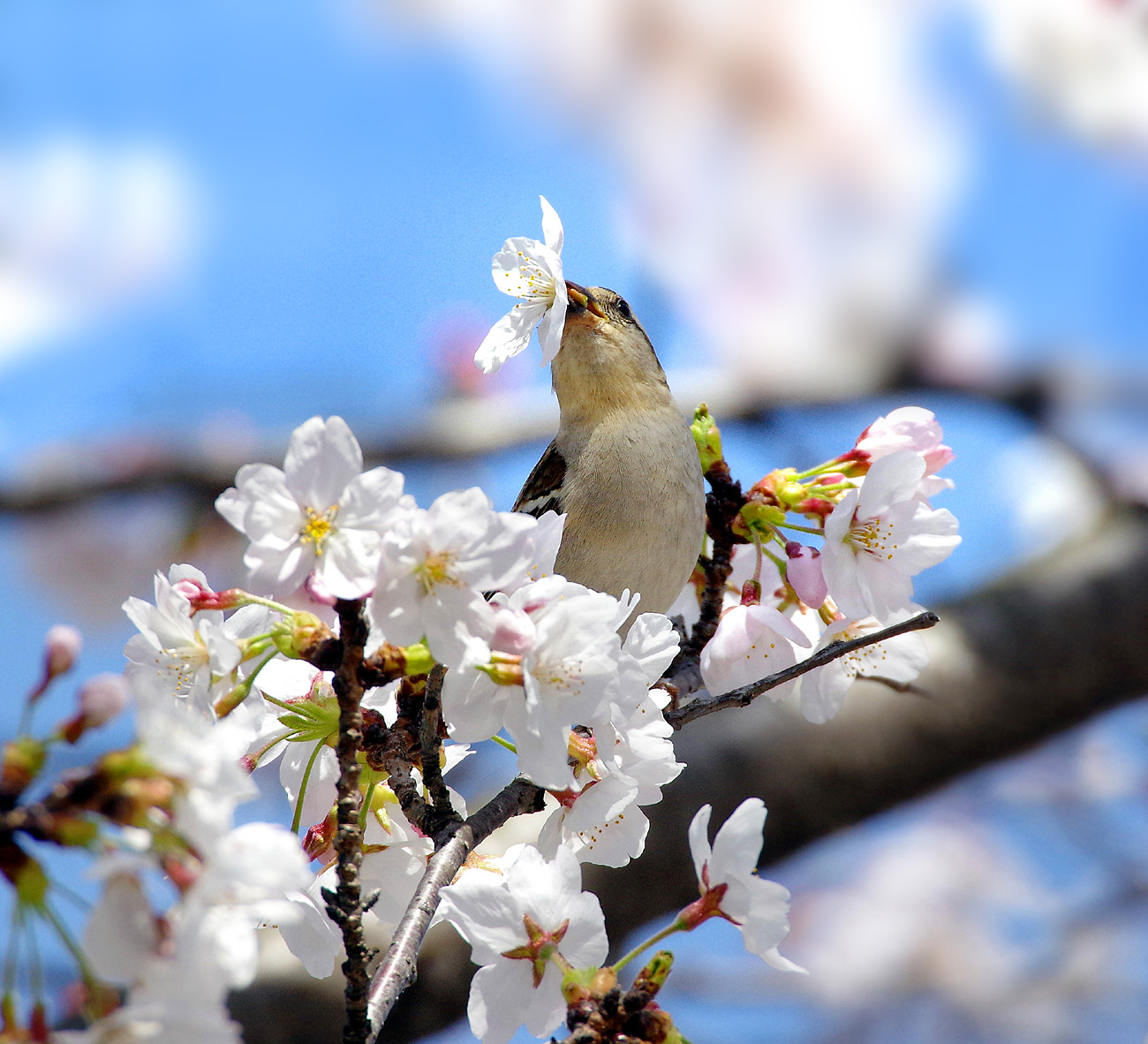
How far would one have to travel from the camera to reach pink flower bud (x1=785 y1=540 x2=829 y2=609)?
1457mm

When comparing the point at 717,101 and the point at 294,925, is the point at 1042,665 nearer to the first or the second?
the point at 294,925

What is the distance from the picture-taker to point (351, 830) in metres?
0.98

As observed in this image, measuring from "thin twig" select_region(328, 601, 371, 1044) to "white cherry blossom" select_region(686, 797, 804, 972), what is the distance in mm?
315

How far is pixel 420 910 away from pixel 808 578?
2.23 feet

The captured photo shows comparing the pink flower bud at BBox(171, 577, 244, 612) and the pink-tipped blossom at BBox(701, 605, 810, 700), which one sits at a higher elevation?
the pink flower bud at BBox(171, 577, 244, 612)

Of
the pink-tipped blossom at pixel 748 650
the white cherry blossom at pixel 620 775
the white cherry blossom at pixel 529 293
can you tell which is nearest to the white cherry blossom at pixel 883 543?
the pink-tipped blossom at pixel 748 650

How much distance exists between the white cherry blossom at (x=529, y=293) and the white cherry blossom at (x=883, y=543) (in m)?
0.42

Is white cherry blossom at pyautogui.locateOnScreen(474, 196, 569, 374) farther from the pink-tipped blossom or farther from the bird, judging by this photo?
the pink-tipped blossom

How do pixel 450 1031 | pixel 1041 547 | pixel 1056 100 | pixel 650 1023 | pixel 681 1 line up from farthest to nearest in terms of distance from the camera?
pixel 681 1 < pixel 1056 100 < pixel 1041 547 < pixel 450 1031 < pixel 650 1023

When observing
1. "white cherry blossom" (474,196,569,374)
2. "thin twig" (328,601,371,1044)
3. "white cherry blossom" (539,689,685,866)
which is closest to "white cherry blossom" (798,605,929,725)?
"white cherry blossom" (539,689,685,866)

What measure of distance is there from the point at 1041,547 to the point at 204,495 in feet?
10.2

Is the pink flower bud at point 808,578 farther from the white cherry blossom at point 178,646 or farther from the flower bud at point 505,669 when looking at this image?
the white cherry blossom at point 178,646

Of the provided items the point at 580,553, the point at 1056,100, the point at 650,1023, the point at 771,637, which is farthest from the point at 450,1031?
the point at 1056,100

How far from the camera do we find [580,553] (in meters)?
1.98
